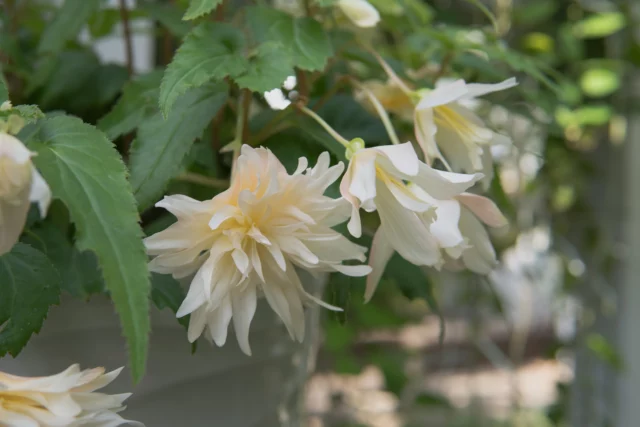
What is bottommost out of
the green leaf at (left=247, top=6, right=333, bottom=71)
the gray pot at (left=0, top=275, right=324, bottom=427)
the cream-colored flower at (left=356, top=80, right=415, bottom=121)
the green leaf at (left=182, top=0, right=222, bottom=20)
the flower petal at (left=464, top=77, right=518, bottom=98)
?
the gray pot at (left=0, top=275, right=324, bottom=427)

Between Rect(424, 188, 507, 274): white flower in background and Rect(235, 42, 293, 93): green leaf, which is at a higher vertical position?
Rect(235, 42, 293, 93): green leaf

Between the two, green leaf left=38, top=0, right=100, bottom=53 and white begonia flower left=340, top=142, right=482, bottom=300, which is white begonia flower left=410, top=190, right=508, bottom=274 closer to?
white begonia flower left=340, top=142, right=482, bottom=300

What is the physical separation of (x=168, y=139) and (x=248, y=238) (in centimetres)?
6

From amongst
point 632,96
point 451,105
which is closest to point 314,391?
point 632,96

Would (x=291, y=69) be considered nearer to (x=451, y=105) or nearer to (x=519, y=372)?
(x=451, y=105)

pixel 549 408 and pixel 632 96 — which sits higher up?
pixel 632 96

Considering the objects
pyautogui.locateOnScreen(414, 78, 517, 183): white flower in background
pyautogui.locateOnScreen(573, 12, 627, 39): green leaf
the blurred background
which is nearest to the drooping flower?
pyautogui.locateOnScreen(414, 78, 517, 183): white flower in background

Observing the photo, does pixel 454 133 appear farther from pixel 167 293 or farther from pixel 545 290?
pixel 545 290

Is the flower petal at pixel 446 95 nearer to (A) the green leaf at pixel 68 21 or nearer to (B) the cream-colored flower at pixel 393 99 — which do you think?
(B) the cream-colored flower at pixel 393 99

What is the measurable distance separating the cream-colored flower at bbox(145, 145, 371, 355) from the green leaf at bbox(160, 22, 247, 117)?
1.3 inches

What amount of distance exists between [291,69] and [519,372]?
89 cm

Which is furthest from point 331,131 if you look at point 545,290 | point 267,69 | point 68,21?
point 545,290

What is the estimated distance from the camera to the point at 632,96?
0.80m

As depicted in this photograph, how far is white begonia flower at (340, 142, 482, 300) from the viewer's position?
191 millimetres
